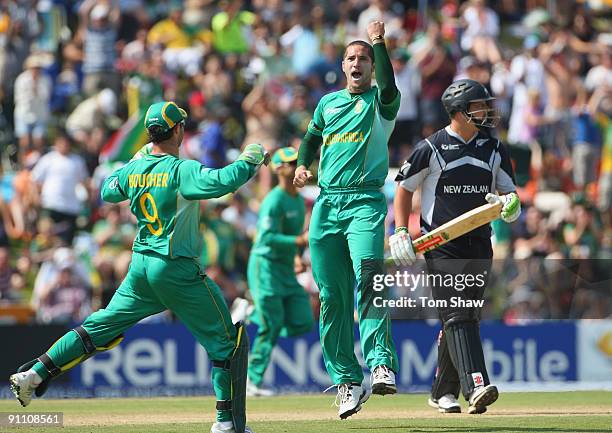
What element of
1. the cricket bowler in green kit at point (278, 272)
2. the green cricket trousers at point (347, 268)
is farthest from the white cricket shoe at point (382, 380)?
the cricket bowler in green kit at point (278, 272)

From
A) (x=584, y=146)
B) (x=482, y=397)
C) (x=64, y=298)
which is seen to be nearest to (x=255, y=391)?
(x=64, y=298)

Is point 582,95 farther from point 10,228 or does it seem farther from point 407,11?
point 10,228

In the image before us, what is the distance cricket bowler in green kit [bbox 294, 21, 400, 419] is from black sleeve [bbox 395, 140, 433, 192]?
0.74 ft

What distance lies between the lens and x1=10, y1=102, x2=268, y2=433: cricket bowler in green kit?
929 centimetres

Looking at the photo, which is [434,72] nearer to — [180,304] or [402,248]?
[402,248]

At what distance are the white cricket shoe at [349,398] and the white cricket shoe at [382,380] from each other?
34 cm

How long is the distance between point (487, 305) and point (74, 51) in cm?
961

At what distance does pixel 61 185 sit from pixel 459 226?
10.5m

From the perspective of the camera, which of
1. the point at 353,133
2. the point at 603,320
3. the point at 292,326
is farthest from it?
the point at 603,320

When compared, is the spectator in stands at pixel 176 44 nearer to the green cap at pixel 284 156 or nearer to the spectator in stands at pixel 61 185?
the spectator in stands at pixel 61 185

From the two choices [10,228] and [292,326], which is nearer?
[292,326]

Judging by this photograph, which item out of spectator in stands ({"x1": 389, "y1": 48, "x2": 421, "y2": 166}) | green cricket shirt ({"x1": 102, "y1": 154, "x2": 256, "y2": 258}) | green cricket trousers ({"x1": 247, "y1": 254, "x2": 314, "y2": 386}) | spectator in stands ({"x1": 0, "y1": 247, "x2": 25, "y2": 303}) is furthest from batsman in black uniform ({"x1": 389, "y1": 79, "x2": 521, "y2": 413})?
spectator in stands ({"x1": 389, "y1": 48, "x2": 421, "y2": 166})

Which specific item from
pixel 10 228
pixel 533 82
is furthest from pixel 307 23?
pixel 10 228

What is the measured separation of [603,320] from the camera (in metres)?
16.1
